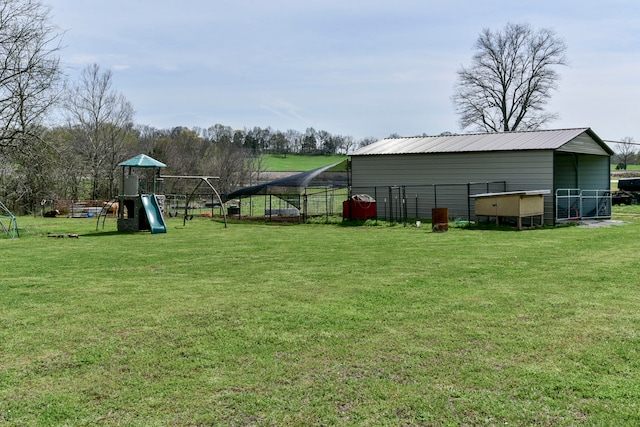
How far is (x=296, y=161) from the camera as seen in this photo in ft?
273

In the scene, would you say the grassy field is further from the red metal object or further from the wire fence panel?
the red metal object

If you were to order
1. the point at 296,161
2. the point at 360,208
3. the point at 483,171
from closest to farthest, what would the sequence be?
the point at 483,171 < the point at 360,208 < the point at 296,161

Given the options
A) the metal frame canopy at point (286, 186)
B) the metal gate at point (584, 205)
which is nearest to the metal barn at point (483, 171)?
the metal gate at point (584, 205)

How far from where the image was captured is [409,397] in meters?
3.98

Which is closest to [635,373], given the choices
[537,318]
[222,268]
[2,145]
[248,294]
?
[537,318]

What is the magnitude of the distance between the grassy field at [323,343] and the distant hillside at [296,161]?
63.7 meters

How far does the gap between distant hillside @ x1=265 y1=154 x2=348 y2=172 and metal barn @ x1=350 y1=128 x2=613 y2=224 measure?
4503 cm

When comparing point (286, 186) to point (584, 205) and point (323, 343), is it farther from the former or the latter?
point (323, 343)

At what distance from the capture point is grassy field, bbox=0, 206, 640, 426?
3814mm

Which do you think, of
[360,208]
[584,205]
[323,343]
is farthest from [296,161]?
[323,343]

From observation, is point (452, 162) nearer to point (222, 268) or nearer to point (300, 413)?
point (222, 268)

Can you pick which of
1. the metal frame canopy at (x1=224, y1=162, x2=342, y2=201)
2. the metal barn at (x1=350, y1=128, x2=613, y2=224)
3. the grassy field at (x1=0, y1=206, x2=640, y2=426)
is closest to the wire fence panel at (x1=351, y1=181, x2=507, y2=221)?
the metal barn at (x1=350, y1=128, x2=613, y2=224)

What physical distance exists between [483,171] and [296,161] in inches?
2377

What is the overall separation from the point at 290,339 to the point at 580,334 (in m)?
2.97
